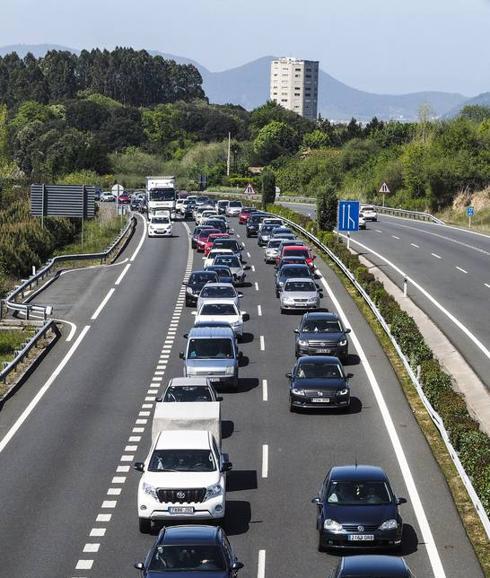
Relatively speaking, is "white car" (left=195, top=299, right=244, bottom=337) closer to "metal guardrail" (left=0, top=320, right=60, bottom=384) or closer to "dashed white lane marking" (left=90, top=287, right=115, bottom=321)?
"metal guardrail" (left=0, top=320, right=60, bottom=384)

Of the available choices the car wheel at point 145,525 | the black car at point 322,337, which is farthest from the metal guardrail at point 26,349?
the car wheel at point 145,525

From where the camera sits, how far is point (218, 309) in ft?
140

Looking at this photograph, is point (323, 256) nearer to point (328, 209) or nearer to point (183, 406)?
point (328, 209)

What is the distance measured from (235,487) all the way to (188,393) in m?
5.21

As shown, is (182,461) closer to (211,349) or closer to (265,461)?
(265,461)

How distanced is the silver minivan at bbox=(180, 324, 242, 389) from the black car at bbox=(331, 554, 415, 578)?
1714 cm

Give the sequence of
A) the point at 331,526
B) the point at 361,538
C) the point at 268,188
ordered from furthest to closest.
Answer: the point at 268,188 → the point at 331,526 → the point at 361,538

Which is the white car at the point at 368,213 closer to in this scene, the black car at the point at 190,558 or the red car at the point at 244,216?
the red car at the point at 244,216

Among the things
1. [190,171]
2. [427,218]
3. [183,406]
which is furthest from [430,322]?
[190,171]

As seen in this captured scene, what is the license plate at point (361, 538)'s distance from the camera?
20.2m

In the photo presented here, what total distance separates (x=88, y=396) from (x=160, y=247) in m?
43.1

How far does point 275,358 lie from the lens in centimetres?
3922

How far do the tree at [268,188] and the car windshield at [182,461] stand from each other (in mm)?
85382

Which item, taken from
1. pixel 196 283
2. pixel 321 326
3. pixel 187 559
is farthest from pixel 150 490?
pixel 196 283
